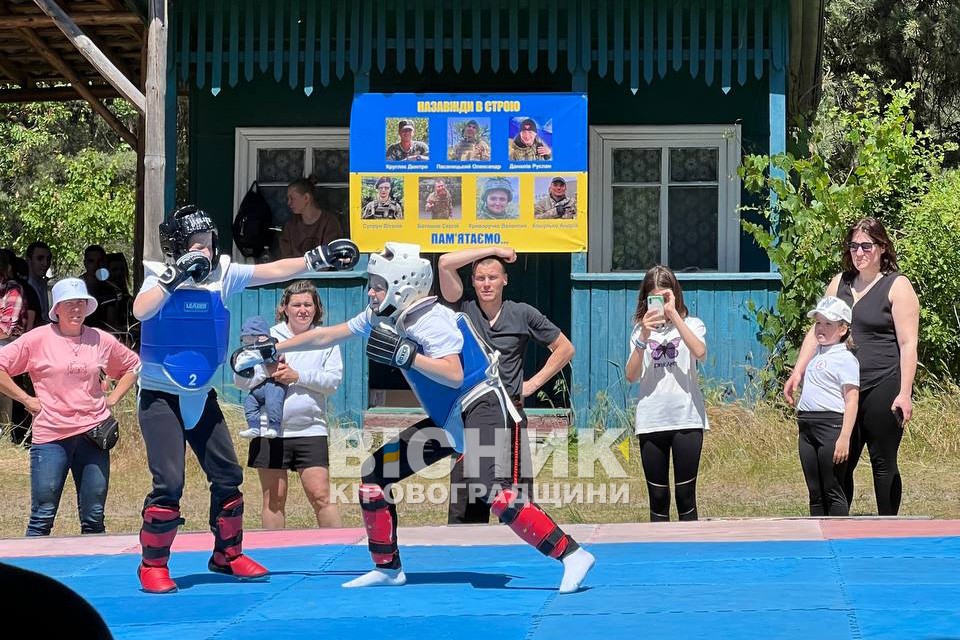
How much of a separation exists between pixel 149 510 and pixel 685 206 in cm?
823

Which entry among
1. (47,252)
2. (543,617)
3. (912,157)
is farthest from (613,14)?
(543,617)

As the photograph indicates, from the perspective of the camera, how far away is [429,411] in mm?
6078

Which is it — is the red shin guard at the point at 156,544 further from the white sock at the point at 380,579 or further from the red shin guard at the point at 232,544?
the white sock at the point at 380,579

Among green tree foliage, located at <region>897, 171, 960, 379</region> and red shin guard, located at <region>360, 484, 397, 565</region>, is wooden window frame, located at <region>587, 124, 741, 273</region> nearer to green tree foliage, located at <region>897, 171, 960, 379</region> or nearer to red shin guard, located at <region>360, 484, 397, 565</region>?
green tree foliage, located at <region>897, 171, 960, 379</region>

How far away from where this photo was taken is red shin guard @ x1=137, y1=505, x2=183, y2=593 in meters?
6.02

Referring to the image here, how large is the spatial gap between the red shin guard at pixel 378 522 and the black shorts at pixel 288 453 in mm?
1695

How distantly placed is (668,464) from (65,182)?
2389cm

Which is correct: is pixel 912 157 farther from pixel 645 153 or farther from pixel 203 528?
pixel 203 528

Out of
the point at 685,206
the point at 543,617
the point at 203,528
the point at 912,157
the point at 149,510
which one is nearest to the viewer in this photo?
Answer: the point at 543,617

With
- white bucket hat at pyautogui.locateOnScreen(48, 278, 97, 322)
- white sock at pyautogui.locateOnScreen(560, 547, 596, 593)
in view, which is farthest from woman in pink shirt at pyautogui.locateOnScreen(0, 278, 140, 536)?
white sock at pyautogui.locateOnScreen(560, 547, 596, 593)

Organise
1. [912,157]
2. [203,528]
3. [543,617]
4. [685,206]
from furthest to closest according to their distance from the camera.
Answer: [685,206] < [912,157] < [203,528] < [543,617]

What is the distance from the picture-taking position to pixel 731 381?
12.0m

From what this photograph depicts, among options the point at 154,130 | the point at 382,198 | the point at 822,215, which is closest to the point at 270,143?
the point at 382,198

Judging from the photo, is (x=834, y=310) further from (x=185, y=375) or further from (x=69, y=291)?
(x=69, y=291)
